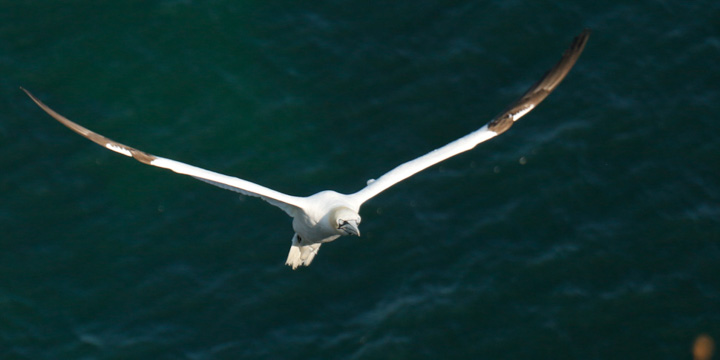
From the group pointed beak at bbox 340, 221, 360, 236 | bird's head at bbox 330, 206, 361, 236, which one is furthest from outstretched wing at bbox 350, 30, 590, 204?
pointed beak at bbox 340, 221, 360, 236

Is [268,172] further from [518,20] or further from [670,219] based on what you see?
[670,219]

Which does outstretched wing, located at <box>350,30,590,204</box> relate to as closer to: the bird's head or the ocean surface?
the bird's head

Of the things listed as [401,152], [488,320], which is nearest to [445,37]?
[401,152]

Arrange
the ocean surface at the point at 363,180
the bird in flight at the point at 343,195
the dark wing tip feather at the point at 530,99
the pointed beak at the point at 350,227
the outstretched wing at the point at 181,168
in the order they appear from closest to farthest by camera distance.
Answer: the pointed beak at the point at 350,227 < the outstretched wing at the point at 181,168 < the bird in flight at the point at 343,195 < the dark wing tip feather at the point at 530,99 < the ocean surface at the point at 363,180

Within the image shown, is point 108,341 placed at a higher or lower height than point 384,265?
higher

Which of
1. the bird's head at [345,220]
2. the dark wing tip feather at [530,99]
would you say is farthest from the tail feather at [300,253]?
the dark wing tip feather at [530,99]

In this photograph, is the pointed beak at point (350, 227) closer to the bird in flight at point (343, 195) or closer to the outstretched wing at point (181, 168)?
the bird in flight at point (343, 195)

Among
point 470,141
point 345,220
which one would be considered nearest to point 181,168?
point 345,220
